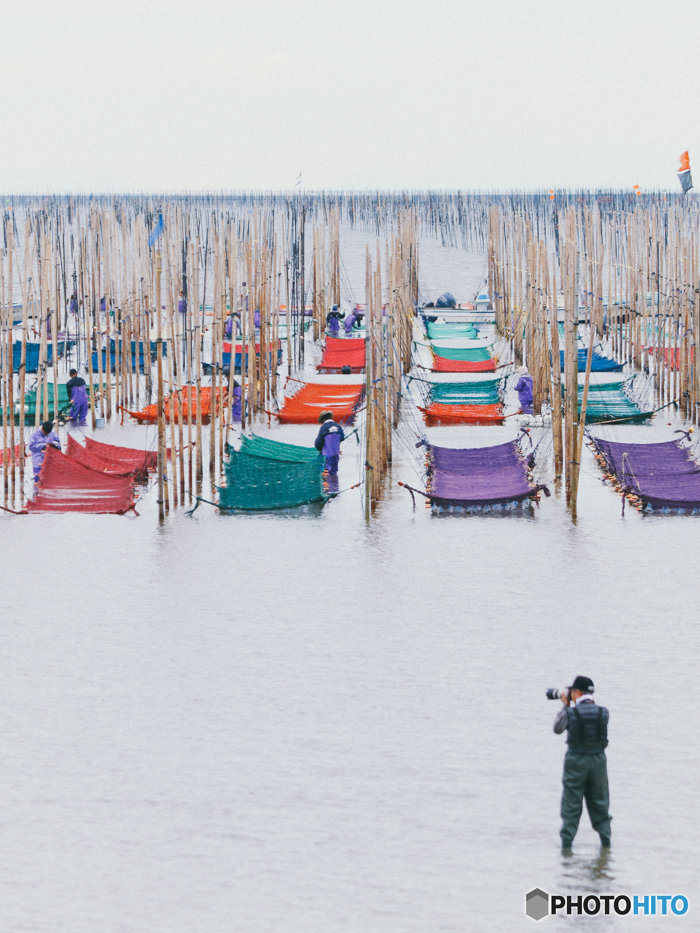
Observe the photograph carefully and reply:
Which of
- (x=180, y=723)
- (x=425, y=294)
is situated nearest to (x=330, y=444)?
(x=180, y=723)

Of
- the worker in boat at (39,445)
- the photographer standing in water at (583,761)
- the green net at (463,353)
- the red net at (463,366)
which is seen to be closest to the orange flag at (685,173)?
the green net at (463,353)

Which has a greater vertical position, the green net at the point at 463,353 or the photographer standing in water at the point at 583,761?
the green net at the point at 463,353

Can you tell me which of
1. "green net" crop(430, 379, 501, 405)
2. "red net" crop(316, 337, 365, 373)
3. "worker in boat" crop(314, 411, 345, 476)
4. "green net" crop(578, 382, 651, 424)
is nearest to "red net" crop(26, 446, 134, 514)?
"worker in boat" crop(314, 411, 345, 476)

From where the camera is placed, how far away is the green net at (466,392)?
21.5 m

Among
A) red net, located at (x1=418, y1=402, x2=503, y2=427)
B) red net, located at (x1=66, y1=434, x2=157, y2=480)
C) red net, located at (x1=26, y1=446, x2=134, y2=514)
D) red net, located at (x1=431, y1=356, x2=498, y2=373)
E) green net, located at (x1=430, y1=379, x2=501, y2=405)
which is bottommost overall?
red net, located at (x1=26, y1=446, x2=134, y2=514)

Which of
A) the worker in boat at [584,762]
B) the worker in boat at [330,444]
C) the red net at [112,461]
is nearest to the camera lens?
the worker in boat at [584,762]

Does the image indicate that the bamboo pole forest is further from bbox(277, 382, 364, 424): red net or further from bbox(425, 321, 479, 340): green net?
bbox(425, 321, 479, 340): green net

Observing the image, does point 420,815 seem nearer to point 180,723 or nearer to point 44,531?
point 180,723

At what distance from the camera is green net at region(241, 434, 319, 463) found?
1633 cm

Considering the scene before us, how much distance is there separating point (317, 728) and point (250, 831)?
1.57 m

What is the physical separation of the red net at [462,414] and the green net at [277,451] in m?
3.65

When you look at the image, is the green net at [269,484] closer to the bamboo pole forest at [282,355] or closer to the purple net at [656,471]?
the bamboo pole forest at [282,355]


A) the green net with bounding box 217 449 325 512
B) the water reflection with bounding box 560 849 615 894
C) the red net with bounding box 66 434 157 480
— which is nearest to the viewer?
the water reflection with bounding box 560 849 615 894

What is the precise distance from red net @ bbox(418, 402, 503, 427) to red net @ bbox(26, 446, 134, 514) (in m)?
6.39
